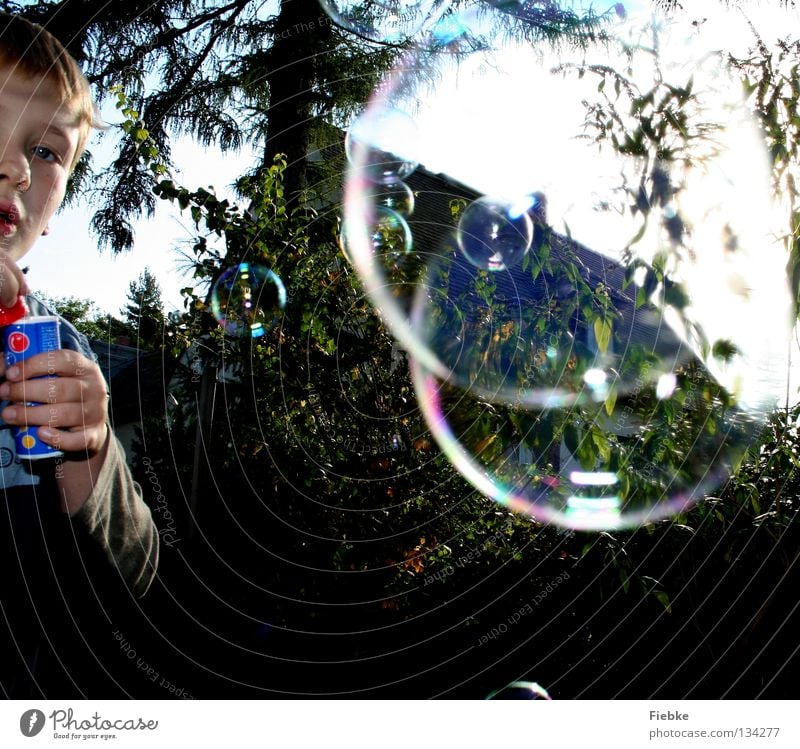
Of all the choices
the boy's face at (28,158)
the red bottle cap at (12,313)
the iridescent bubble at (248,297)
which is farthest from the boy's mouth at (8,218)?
the iridescent bubble at (248,297)

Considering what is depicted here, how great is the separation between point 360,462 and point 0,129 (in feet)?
4.93

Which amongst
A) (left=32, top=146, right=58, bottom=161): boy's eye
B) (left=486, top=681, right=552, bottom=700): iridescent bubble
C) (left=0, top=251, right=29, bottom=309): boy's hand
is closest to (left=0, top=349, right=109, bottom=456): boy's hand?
(left=0, top=251, right=29, bottom=309): boy's hand

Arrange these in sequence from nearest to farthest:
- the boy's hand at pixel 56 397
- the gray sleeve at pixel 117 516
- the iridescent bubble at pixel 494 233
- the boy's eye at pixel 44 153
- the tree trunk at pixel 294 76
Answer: the boy's hand at pixel 56 397, the gray sleeve at pixel 117 516, the boy's eye at pixel 44 153, the iridescent bubble at pixel 494 233, the tree trunk at pixel 294 76

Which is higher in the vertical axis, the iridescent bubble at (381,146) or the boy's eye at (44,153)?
the iridescent bubble at (381,146)

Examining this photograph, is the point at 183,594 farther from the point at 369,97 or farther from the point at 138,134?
the point at 369,97

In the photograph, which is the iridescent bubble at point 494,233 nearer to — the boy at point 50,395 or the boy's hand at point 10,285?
the boy at point 50,395

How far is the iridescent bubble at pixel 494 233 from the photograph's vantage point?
2.49 metres

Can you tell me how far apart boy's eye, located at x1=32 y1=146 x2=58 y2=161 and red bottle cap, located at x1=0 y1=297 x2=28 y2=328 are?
0.35m

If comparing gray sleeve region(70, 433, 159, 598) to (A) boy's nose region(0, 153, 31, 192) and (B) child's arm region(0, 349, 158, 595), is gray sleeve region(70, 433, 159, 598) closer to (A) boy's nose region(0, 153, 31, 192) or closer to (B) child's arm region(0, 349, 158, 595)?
(B) child's arm region(0, 349, 158, 595)

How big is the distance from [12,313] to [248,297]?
1.21 metres

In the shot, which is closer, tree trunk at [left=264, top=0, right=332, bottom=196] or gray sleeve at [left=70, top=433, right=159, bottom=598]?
gray sleeve at [left=70, top=433, right=159, bottom=598]

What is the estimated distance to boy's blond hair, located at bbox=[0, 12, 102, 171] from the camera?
1.59 m

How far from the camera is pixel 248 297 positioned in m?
2.51

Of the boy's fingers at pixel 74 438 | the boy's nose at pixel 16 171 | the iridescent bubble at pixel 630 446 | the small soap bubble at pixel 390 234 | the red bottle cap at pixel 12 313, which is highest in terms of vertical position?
the small soap bubble at pixel 390 234
